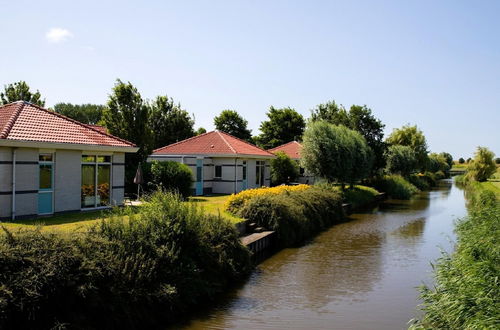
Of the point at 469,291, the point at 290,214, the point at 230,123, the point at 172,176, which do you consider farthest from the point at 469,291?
the point at 230,123

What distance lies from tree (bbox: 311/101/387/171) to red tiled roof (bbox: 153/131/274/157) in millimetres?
10858

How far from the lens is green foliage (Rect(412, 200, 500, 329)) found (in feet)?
Answer: 23.2

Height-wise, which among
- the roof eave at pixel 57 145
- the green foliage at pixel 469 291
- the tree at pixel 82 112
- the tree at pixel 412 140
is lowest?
the green foliage at pixel 469 291

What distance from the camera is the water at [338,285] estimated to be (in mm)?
9875

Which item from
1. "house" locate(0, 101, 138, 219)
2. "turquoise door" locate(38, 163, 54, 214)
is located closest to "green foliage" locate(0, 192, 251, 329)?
"house" locate(0, 101, 138, 219)

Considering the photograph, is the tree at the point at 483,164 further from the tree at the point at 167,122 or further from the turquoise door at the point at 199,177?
the turquoise door at the point at 199,177

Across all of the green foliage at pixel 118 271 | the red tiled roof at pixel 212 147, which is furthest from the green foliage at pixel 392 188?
the green foliage at pixel 118 271

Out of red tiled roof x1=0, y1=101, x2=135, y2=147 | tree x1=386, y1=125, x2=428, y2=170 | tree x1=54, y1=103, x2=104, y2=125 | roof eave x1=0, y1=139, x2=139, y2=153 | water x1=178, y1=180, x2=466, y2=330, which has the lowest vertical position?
water x1=178, y1=180, x2=466, y2=330

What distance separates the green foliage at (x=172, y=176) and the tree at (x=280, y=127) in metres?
36.5

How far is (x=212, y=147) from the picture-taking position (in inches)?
1184

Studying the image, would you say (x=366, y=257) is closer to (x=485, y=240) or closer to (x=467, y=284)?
(x=485, y=240)

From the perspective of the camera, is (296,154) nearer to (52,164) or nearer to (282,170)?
(282,170)

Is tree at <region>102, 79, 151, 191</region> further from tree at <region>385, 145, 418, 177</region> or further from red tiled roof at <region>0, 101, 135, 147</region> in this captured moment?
tree at <region>385, 145, 418, 177</region>

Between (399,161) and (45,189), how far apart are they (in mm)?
40880
